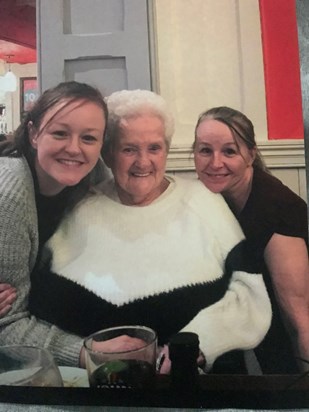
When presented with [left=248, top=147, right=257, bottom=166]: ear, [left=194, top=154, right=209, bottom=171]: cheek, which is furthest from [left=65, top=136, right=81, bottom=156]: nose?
[left=248, top=147, right=257, bottom=166]: ear

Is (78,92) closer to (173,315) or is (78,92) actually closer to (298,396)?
(173,315)

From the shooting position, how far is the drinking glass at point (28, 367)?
1.16m

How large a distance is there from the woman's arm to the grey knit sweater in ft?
1.53

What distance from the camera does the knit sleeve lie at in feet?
3.72

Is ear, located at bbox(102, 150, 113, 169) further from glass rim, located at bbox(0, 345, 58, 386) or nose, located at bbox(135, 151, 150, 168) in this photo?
glass rim, located at bbox(0, 345, 58, 386)

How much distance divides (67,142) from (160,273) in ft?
1.19

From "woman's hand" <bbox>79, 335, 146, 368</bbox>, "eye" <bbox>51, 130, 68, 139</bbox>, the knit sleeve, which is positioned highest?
"eye" <bbox>51, 130, 68, 139</bbox>

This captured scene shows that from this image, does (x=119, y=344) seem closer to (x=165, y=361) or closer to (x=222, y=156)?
(x=165, y=361)

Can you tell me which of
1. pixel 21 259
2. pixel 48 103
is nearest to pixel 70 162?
pixel 48 103

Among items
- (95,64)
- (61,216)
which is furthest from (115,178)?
(95,64)

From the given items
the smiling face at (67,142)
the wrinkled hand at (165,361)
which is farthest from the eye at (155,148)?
the wrinkled hand at (165,361)

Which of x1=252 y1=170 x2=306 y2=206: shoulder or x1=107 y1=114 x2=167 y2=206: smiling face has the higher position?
x1=107 y1=114 x2=167 y2=206: smiling face

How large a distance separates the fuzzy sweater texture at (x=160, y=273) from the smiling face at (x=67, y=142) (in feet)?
0.25

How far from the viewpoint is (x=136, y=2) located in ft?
3.86
